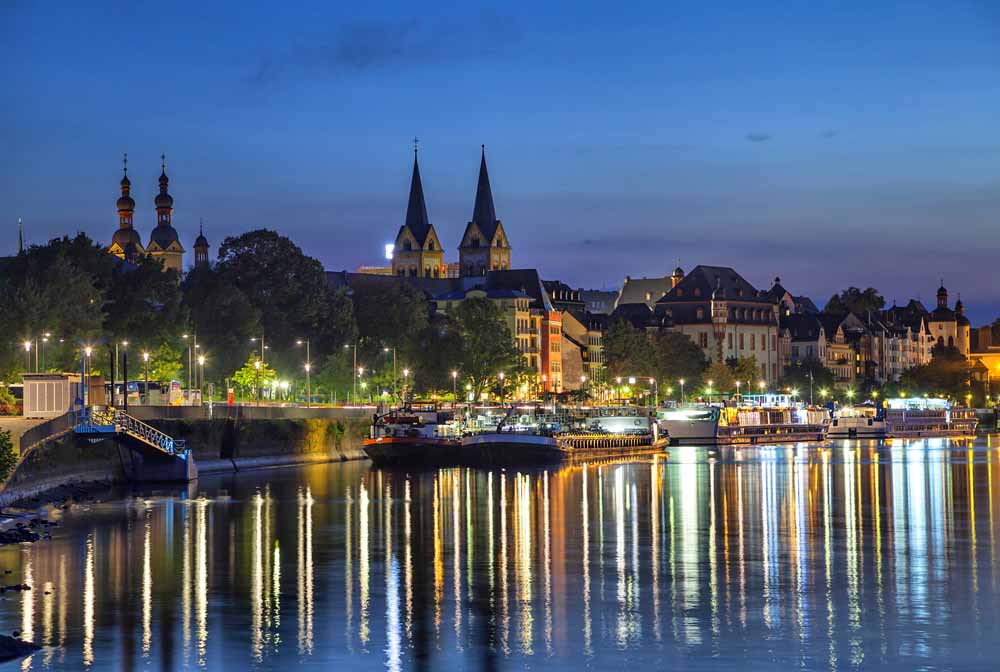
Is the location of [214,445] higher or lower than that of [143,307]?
lower

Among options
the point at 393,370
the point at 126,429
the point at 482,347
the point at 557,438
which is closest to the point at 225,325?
the point at 557,438

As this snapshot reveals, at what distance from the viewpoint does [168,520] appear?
225 ft

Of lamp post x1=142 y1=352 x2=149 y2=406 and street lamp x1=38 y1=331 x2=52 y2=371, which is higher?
street lamp x1=38 y1=331 x2=52 y2=371

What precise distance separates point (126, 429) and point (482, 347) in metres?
99.1

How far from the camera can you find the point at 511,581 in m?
50.5

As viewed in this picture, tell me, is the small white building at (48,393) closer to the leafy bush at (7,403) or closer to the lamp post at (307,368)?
the leafy bush at (7,403)

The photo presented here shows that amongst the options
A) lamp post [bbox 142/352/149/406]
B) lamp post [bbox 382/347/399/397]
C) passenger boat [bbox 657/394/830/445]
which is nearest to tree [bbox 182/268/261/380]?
lamp post [bbox 142/352/149/406]

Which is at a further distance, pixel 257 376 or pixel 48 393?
pixel 257 376

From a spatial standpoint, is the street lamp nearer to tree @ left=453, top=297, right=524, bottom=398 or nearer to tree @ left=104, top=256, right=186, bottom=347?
tree @ left=104, top=256, right=186, bottom=347

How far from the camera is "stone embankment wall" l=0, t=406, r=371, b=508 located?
245ft

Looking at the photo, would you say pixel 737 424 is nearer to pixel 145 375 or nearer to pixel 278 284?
pixel 278 284

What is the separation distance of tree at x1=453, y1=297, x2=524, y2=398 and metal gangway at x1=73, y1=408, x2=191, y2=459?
8393 centimetres

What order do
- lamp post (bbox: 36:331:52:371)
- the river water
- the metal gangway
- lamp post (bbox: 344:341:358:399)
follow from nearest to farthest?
the river water → the metal gangway → lamp post (bbox: 36:331:52:371) → lamp post (bbox: 344:341:358:399)

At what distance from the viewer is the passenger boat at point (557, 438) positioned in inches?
4894
